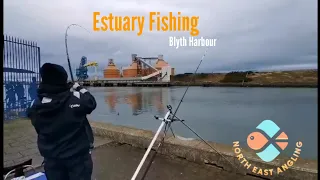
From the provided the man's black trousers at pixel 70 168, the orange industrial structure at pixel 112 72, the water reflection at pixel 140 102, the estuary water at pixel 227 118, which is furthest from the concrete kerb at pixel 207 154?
the orange industrial structure at pixel 112 72

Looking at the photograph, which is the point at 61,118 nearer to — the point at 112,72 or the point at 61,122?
the point at 61,122

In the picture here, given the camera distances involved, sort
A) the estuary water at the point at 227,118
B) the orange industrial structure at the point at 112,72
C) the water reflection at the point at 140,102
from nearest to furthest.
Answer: the estuary water at the point at 227,118
the water reflection at the point at 140,102
the orange industrial structure at the point at 112,72

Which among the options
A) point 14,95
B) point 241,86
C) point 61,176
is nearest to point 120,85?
point 241,86

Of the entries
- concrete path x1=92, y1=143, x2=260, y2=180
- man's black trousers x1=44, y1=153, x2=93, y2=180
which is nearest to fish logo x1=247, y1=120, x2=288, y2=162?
concrete path x1=92, y1=143, x2=260, y2=180

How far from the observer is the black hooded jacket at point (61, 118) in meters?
1.83

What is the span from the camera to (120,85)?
92.0 m

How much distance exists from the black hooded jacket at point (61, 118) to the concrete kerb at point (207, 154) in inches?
78.1

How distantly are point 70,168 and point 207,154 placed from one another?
80.4 inches

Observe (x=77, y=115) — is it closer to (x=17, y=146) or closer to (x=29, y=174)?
(x=29, y=174)

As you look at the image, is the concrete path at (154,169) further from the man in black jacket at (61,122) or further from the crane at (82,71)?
the crane at (82,71)

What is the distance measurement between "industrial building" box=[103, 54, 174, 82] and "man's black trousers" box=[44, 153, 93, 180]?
84002mm

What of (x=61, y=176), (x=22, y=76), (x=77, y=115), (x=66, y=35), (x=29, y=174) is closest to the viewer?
→ (x=77, y=115)

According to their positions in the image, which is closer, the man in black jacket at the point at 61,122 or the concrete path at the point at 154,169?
the man in black jacket at the point at 61,122

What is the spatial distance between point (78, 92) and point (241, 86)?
7404 centimetres
